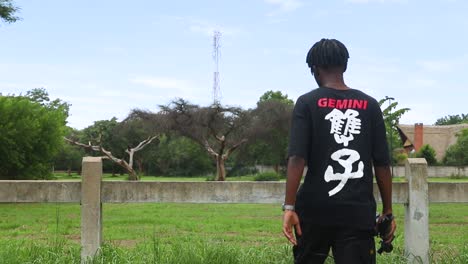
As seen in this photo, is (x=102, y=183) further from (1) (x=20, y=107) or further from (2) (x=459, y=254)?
(1) (x=20, y=107)

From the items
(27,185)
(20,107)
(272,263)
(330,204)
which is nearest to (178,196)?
(272,263)

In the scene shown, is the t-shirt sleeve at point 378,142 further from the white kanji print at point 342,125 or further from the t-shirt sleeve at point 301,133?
the t-shirt sleeve at point 301,133

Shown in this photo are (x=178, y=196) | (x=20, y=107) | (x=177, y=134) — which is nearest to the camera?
(x=178, y=196)

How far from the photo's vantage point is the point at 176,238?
25.7 ft

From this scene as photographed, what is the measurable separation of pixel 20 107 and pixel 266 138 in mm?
30277

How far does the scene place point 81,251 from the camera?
198 inches

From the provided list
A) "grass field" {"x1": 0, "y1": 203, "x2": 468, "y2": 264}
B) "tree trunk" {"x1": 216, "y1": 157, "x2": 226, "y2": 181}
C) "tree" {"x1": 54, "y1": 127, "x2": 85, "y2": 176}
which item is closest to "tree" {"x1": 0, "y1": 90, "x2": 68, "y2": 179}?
"grass field" {"x1": 0, "y1": 203, "x2": 468, "y2": 264}

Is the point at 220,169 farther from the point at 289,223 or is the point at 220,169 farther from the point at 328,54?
the point at 289,223

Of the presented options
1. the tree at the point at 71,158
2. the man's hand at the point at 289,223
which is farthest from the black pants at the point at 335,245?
the tree at the point at 71,158

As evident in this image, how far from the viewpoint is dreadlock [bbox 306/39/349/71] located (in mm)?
3389

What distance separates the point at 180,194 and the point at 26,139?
16.4 m

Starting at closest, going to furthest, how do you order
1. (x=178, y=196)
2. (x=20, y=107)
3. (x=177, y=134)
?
(x=178, y=196)
(x=20, y=107)
(x=177, y=134)

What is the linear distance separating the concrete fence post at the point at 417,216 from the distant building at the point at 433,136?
80543 mm

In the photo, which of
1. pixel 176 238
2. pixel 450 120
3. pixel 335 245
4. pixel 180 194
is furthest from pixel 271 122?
pixel 450 120
